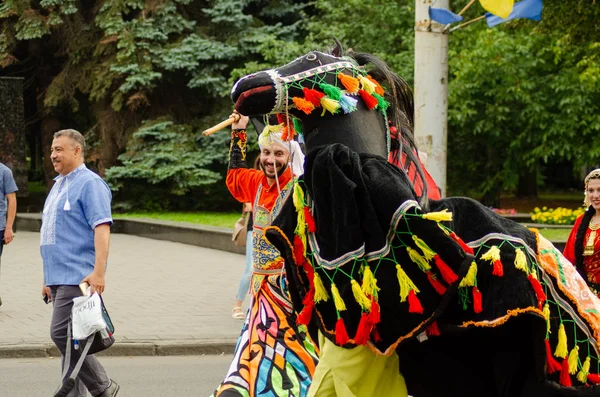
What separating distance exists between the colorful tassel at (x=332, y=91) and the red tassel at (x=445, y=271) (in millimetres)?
747

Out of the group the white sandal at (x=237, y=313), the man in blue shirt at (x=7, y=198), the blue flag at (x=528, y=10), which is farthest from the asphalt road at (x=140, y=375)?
the blue flag at (x=528, y=10)

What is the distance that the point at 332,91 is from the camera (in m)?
3.48

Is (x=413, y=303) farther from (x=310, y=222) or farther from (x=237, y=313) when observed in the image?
(x=237, y=313)

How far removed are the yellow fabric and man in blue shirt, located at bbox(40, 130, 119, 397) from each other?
2.81 meters

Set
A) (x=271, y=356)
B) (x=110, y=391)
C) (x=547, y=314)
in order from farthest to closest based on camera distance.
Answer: (x=110, y=391)
(x=271, y=356)
(x=547, y=314)

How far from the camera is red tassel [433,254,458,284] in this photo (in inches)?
122

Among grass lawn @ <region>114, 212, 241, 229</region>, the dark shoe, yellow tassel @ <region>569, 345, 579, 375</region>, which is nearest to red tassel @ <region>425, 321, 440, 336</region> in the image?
yellow tassel @ <region>569, 345, 579, 375</region>

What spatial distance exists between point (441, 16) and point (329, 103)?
7267 millimetres

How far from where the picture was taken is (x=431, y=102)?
35.0 feet

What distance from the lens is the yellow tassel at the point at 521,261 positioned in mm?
3143

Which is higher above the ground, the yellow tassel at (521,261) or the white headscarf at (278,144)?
the white headscarf at (278,144)

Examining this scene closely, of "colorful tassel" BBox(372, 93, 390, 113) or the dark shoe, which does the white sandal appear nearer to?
the dark shoe

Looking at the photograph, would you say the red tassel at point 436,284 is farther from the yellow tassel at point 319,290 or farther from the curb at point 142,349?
the curb at point 142,349

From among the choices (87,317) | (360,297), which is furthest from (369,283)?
(87,317)
